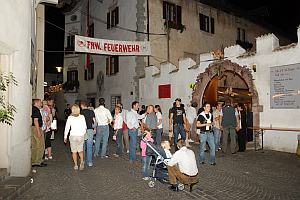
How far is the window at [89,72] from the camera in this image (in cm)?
2710

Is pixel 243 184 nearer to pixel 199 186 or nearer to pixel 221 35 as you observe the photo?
pixel 199 186

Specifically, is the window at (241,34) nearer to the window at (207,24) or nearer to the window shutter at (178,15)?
the window at (207,24)

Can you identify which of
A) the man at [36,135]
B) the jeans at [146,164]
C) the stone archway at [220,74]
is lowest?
the jeans at [146,164]

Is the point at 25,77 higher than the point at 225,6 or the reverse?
the reverse

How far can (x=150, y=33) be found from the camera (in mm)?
19875

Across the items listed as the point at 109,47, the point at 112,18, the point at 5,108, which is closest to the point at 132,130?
the point at 5,108

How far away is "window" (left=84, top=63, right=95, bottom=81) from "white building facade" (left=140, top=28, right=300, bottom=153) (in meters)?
12.7

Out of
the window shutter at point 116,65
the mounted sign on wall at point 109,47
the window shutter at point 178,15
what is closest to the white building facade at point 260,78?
the mounted sign on wall at point 109,47

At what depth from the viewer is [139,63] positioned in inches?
784

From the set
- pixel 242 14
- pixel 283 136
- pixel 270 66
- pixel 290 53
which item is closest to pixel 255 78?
pixel 270 66

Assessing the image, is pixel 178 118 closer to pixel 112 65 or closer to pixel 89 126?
pixel 89 126

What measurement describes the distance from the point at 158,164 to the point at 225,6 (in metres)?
20.9

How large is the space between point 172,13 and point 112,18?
485 cm

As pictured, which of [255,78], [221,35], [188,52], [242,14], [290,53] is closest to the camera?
[290,53]
